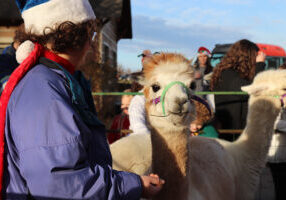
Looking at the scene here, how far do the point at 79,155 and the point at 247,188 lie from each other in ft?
8.23

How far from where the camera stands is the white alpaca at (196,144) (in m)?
Answer: 2.06

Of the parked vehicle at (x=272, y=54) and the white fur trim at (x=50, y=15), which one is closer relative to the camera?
the white fur trim at (x=50, y=15)

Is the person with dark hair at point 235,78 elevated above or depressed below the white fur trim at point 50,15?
below

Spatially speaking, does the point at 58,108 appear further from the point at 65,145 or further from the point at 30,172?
the point at 30,172

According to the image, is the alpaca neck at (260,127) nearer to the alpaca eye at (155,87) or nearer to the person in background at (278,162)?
the person in background at (278,162)

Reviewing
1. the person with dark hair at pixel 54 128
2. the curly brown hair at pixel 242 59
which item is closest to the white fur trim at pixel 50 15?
the person with dark hair at pixel 54 128

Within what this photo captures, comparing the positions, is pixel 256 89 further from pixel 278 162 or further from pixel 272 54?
pixel 272 54

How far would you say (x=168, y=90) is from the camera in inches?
83.0

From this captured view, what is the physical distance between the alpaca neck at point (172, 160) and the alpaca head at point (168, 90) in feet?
0.24

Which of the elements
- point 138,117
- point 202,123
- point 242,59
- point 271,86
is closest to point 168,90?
point 138,117

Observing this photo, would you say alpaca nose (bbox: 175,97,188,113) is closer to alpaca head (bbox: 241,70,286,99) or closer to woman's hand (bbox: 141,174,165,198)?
woman's hand (bbox: 141,174,165,198)

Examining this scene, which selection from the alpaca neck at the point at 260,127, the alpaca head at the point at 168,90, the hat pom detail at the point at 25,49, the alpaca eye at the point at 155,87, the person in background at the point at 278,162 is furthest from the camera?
the person in background at the point at 278,162

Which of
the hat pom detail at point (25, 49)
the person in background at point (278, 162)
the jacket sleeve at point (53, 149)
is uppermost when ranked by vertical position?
the hat pom detail at point (25, 49)

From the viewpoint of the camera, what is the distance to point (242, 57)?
144 inches
